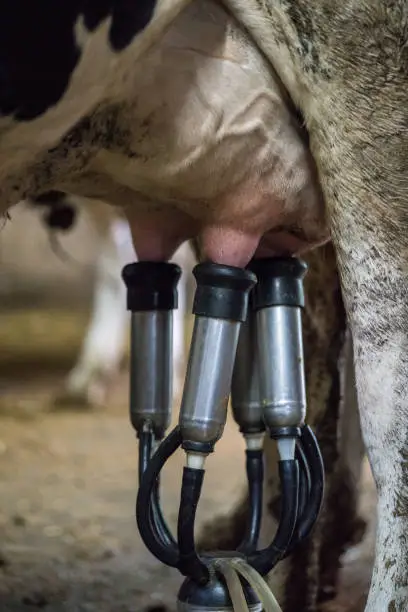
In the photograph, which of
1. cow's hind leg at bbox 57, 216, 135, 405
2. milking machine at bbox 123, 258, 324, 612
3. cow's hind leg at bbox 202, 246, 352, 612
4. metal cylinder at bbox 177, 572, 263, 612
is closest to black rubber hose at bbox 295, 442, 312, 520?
milking machine at bbox 123, 258, 324, 612

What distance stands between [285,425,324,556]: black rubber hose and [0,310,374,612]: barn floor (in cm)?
28

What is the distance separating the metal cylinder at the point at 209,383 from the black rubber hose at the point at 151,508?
35 mm

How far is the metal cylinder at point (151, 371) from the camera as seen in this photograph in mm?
954

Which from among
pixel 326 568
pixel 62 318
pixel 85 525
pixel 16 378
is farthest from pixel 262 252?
pixel 62 318

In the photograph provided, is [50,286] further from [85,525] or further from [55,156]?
[55,156]

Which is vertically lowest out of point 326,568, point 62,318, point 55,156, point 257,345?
point 326,568

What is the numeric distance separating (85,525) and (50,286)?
11.2 feet

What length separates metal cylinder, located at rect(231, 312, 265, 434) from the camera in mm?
931

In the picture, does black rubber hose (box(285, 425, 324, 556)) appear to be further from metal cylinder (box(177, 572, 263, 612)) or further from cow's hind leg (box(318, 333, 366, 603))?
cow's hind leg (box(318, 333, 366, 603))

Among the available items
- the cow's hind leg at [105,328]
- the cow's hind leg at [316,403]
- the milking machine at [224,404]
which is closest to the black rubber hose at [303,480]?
the milking machine at [224,404]

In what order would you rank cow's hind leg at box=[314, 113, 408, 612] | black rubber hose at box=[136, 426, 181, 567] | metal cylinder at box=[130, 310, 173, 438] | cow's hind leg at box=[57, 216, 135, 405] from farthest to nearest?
cow's hind leg at box=[57, 216, 135, 405]
metal cylinder at box=[130, 310, 173, 438]
black rubber hose at box=[136, 426, 181, 567]
cow's hind leg at box=[314, 113, 408, 612]

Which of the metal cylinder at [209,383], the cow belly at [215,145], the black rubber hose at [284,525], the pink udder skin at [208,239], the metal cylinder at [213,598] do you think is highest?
the cow belly at [215,145]

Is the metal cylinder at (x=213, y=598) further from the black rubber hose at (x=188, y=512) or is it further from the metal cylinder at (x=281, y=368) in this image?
the metal cylinder at (x=281, y=368)

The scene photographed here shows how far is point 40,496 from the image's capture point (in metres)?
1.74
